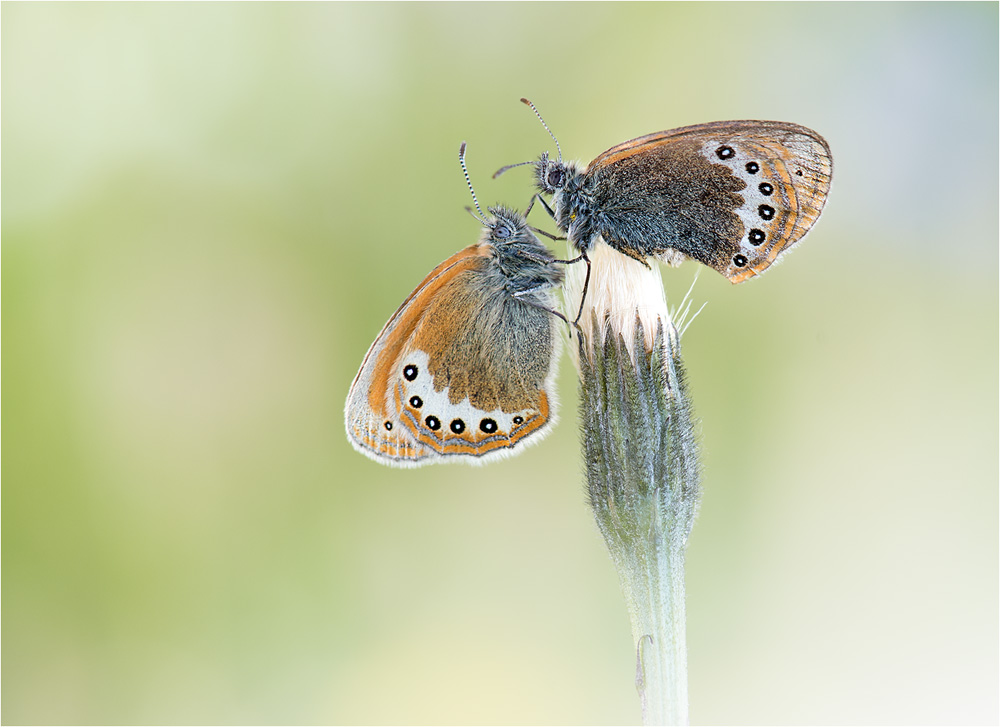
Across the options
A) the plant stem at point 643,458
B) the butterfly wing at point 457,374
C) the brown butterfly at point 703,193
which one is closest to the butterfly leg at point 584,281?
the brown butterfly at point 703,193

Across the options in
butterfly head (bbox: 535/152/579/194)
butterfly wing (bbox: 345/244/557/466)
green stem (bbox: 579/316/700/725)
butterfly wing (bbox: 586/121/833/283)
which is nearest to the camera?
green stem (bbox: 579/316/700/725)

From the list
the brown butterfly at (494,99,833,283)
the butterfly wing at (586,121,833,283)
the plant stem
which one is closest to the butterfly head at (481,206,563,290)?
the brown butterfly at (494,99,833,283)

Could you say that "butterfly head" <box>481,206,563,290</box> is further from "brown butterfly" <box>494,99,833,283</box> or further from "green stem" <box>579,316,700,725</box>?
"green stem" <box>579,316,700,725</box>

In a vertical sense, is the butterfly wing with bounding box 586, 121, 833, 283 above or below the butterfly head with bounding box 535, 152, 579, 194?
below

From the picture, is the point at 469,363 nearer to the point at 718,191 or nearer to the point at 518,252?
the point at 518,252

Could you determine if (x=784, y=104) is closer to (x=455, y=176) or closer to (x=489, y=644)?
(x=455, y=176)

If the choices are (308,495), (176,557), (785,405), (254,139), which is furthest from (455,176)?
(176,557)
